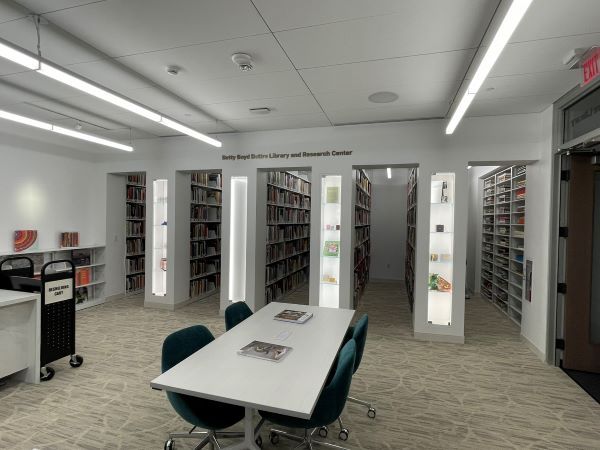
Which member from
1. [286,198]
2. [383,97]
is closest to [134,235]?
[286,198]

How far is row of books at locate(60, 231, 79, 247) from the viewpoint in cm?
607

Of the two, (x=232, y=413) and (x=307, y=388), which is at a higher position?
(x=307, y=388)

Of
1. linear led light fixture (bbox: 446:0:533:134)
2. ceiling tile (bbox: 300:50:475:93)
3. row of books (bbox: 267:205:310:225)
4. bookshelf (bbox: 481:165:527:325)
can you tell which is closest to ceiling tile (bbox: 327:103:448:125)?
ceiling tile (bbox: 300:50:475:93)

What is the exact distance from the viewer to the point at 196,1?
2314 mm

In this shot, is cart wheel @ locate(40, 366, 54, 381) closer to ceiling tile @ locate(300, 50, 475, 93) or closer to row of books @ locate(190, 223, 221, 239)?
row of books @ locate(190, 223, 221, 239)

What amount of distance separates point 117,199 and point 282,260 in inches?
145

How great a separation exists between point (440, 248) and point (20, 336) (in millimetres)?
5206

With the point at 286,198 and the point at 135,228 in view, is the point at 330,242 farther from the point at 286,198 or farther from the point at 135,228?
the point at 135,228

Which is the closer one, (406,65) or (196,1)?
(196,1)

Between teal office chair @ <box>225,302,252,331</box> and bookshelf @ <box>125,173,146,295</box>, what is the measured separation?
484cm

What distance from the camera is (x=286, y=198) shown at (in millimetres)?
7578

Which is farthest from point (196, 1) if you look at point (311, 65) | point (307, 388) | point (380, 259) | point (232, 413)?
point (380, 259)

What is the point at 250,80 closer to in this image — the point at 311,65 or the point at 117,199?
the point at 311,65

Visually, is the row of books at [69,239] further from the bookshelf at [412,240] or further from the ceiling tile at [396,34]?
the bookshelf at [412,240]
